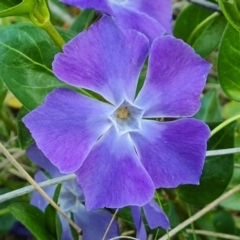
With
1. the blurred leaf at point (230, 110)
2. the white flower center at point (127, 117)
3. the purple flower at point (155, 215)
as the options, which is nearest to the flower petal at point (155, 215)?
the purple flower at point (155, 215)

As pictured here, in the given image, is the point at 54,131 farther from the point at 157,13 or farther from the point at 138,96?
the point at 157,13

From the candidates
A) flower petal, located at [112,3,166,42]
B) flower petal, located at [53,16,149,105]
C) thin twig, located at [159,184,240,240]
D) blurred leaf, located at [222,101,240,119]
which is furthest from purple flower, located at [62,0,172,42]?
blurred leaf, located at [222,101,240,119]

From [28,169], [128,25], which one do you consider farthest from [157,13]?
[28,169]

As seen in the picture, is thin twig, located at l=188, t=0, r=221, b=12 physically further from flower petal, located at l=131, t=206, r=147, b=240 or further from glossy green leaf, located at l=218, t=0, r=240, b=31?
flower petal, located at l=131, t=206, r=147, b=240

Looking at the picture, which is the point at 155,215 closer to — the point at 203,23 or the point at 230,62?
the point at 230,62

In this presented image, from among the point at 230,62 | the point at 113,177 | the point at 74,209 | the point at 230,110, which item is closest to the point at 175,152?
the point at 113,177

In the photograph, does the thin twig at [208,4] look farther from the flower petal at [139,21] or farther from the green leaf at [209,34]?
the flower petal at [139,21]
